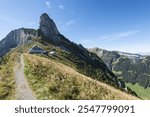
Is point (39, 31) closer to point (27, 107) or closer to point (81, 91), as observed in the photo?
point (81, 91)

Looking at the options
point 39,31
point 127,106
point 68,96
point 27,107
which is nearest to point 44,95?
point 68,96

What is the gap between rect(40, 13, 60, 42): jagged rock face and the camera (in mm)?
190125

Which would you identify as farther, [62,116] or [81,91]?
[81,91]

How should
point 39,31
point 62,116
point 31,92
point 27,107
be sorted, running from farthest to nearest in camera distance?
1. point 39,31
2. point 31,92
3. point 27,107
4. point 62,116

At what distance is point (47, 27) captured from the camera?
193000mm

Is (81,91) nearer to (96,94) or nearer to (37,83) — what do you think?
(96,94)

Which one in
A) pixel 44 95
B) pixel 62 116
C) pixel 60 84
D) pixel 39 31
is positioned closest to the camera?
pixel 62 116

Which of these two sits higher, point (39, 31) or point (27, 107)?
point (39, 31)

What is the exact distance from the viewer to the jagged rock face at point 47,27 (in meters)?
190

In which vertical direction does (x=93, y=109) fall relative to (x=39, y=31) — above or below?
below

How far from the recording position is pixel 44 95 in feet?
85.4

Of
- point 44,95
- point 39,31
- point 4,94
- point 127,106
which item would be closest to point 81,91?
point 44,95

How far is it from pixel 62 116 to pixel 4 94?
1628 cm

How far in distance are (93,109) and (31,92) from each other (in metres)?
13.6
